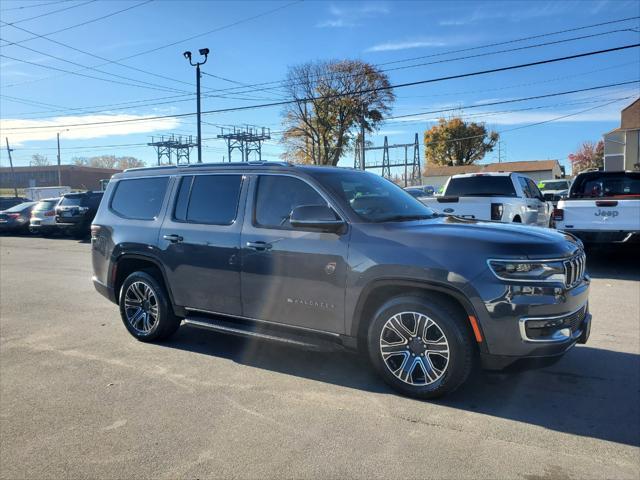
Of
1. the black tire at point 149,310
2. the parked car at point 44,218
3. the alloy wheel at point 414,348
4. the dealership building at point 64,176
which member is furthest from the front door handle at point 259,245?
the dealership building at point 64,176

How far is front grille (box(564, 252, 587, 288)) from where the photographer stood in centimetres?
365

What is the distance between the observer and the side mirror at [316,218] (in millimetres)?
4023

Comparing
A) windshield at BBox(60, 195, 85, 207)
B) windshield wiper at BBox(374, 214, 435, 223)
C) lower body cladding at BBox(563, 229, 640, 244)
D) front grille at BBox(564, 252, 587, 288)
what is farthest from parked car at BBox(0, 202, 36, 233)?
front grille at BBox(564, 252, 587, 288)

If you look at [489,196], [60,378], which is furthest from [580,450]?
[489,196]

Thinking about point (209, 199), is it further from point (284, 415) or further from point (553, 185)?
point (553, 185)

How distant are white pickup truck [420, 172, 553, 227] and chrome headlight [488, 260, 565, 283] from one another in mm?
6409

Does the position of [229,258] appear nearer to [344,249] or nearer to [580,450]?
[344,249]

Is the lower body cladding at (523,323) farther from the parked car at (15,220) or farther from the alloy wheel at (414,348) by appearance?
the parked car at (15,220)

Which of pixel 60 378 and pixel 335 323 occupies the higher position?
pixel 335 323

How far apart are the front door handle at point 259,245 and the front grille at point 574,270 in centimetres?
237

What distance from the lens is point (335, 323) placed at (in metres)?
4.12

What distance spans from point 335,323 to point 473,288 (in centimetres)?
117

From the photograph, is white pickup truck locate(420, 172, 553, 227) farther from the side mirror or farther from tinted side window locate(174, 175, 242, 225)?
the side mirror

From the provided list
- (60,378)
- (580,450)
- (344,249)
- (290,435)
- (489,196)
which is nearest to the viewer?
(580,450)
